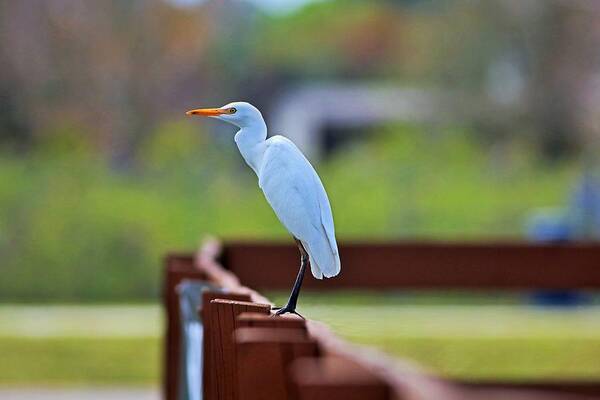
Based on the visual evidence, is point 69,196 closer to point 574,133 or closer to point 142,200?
point 142,200

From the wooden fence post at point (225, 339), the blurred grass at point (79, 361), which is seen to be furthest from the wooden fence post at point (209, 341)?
the blurred grass at point (79, 361)

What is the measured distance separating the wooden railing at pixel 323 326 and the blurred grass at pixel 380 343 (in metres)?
3.68

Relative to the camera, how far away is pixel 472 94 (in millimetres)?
28125

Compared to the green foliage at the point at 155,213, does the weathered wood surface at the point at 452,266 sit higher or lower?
lower

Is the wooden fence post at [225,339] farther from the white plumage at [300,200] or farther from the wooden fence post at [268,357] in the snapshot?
the white plumage at [300,200]

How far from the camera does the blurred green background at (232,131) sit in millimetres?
16031

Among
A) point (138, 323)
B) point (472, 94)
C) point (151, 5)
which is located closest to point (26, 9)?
point (151, 5)

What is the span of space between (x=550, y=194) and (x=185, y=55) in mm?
15254

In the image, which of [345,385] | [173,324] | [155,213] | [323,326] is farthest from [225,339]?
[155,213]

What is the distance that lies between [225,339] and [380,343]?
9.35 meters

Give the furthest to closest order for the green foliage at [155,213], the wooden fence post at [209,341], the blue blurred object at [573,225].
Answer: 1. the green foliage at [155,213]
2. the blue blurred object at [573,225]
3. the wooden fence post at [209,341]

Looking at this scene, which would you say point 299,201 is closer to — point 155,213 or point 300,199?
point 300,199

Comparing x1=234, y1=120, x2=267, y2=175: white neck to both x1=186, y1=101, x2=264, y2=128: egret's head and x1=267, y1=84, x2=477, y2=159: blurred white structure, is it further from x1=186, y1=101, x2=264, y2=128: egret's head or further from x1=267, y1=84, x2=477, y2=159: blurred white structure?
x1=267, y1=84, x2=477, y2=159: blurred white structure

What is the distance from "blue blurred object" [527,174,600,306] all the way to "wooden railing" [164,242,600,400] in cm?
901
